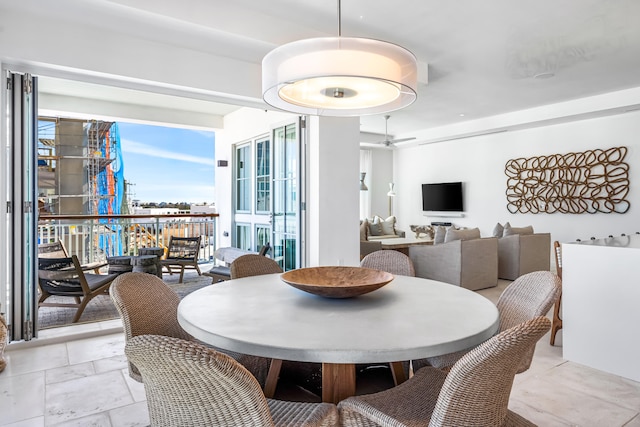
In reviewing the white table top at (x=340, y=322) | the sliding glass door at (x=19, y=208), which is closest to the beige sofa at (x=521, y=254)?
the white table top at (x=340, y=322)

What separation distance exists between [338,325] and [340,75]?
1005 millimetres

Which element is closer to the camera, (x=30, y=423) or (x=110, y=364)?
(x=30, y=423)

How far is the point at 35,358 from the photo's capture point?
2.85 m

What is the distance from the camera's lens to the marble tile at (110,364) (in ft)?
8.88

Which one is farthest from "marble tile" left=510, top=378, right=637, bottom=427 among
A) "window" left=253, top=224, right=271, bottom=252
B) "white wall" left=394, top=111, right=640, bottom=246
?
"white wall" left=394, top=111, right=640, bottom=246

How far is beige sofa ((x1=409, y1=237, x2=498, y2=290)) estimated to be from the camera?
196 inches

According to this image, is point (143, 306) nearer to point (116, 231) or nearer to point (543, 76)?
point (116, 231)

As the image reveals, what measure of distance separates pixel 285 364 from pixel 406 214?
821cm

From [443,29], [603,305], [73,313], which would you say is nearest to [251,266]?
[603,305]

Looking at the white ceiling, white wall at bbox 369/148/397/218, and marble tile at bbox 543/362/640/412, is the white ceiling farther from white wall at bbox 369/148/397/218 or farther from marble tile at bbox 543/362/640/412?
white wall at bbox 369/148/397/218

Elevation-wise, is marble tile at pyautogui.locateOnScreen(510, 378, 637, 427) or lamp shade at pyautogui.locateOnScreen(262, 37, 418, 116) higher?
lamp shade at pyautogui.locateOnScreen(262, 37, 418, 116)

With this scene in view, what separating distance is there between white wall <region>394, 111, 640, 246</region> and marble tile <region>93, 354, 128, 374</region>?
681 centimetres

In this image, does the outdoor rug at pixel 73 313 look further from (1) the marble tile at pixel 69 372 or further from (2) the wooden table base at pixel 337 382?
(2) the wooden table base at pixel 337 382

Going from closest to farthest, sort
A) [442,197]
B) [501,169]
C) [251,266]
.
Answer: [251,266], [501,169], [442,197]
